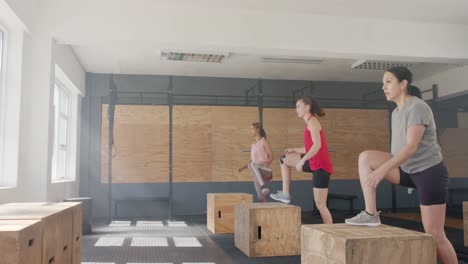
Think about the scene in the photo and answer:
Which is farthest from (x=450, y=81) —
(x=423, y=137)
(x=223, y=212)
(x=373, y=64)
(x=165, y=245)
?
(x=423, y=137)

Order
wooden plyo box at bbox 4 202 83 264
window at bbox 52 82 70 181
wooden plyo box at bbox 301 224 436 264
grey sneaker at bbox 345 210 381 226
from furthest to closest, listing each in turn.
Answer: window at bbox 52 82 70 181
wooden plyo box at bbox 4 202 83 264
grey sneaker at bbox 345 210 381 226
wooden plyo box at bbox 301 224 436 264

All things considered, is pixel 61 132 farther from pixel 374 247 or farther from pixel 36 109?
pixel 374 247

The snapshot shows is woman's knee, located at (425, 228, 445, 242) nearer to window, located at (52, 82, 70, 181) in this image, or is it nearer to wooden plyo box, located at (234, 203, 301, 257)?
wooden plyo box, located at (234, 203, 301, 257)

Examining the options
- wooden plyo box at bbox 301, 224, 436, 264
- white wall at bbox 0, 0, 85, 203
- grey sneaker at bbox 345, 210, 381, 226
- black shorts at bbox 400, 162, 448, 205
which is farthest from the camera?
white wall at bbox 0, 0, 85, 203

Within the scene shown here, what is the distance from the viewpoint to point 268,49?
4.92 metres

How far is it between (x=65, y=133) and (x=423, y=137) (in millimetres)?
5875

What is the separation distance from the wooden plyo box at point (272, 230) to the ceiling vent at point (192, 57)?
3263mm

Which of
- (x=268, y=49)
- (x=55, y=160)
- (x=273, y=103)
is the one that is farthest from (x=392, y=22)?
(x=55, y=160)

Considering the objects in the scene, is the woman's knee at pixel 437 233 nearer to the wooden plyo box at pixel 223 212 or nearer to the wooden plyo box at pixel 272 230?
the wooden plyo box at pixel 272 230

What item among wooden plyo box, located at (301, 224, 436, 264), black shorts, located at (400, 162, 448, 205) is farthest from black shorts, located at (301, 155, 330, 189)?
wooden plyo box, located at (301, 224, 436, 264)

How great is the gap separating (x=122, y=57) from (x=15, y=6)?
3021 millimetres

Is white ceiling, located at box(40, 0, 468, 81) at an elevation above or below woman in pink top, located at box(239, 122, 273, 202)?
above

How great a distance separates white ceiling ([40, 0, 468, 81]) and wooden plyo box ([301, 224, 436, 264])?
3171 millimetres

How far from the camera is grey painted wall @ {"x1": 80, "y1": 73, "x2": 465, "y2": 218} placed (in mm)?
7500
